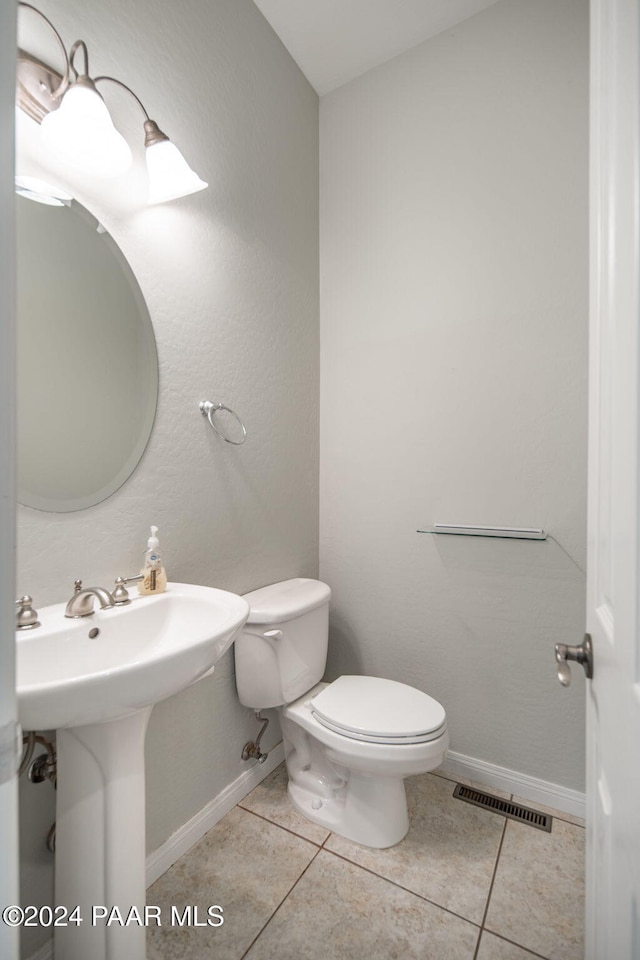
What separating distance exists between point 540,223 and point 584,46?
1.79ft

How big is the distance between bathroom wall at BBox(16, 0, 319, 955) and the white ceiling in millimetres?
78

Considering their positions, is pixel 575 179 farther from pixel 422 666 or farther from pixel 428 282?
pixel 422 666

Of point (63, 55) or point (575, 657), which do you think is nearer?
point (575, 657)

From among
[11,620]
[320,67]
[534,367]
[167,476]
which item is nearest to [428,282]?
[534,367]

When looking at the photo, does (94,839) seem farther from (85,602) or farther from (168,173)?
(168,173)

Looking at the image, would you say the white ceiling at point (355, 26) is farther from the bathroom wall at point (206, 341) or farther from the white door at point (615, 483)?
the white door at point (615, 483)

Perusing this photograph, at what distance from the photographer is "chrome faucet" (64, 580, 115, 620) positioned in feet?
2.98

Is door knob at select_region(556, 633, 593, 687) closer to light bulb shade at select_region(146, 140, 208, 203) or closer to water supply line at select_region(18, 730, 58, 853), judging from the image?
water supply line at select_region(18, 730, 58, 853)

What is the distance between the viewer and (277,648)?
4.63 feet

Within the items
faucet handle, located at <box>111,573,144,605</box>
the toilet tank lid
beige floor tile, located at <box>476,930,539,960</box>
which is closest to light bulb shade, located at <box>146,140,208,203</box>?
faucet handle, located at <box>111,573,144,605</box>

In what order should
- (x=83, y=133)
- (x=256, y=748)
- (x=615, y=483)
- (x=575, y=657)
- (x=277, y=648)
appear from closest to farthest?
(x=615, y=483), (x=575, y=657), (x=83, y=133), (x=277, y=648), (x=256, y=748)

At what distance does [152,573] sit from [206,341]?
745 millimetres

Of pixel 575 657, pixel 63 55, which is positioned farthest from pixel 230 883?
pixel 63 55

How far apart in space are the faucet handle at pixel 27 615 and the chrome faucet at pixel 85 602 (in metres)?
0.06
